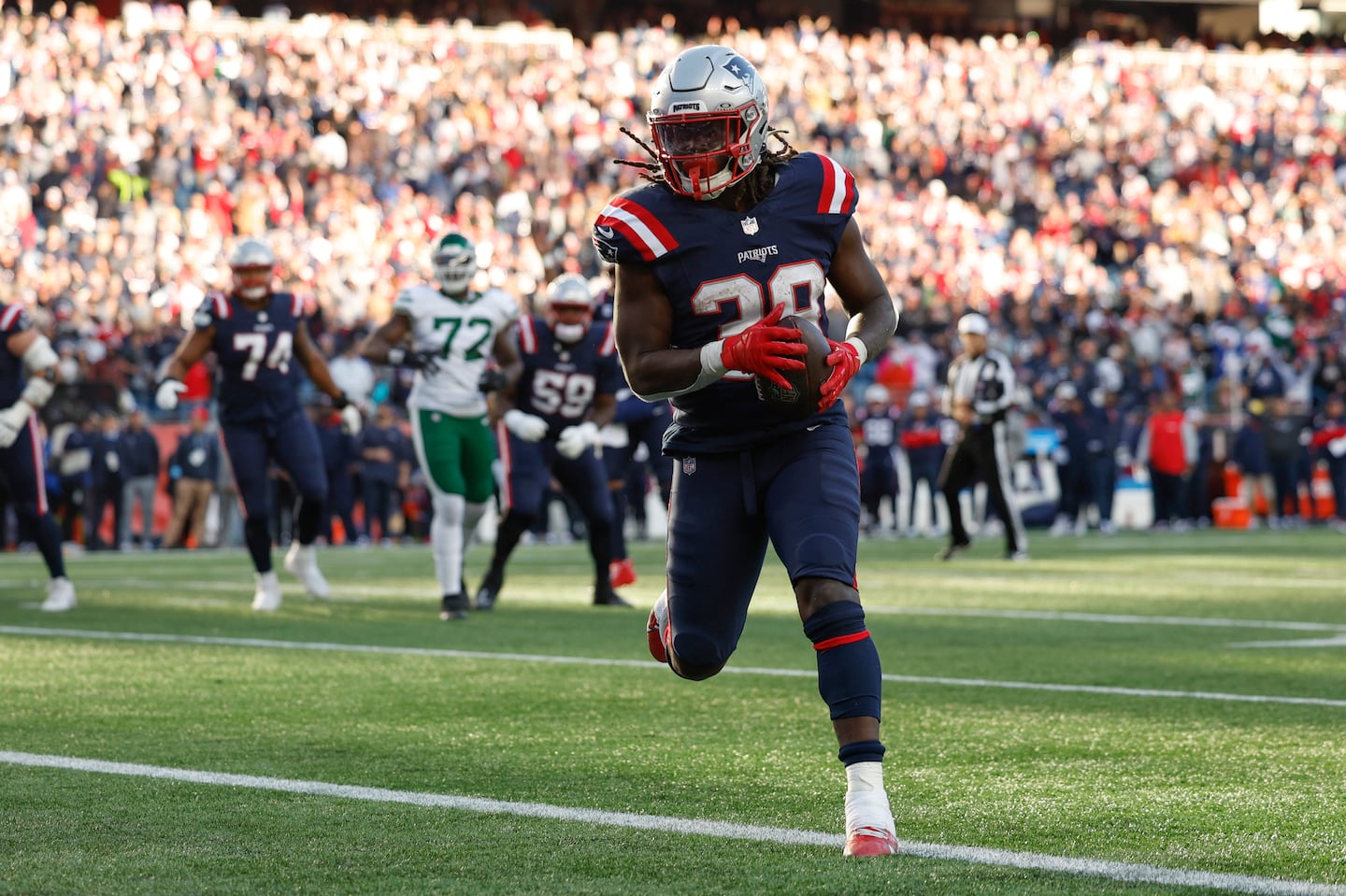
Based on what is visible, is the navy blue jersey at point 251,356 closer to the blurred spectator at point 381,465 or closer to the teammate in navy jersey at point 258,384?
the teammate in navy jersey at point 258,384

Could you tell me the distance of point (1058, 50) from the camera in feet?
130

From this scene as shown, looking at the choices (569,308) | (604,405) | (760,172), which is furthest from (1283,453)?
(760,172)

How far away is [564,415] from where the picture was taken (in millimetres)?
10594

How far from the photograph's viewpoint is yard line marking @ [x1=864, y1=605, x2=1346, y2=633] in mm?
9023

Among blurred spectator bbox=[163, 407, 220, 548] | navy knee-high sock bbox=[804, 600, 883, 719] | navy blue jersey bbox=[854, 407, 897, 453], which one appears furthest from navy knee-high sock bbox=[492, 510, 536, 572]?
navy blue jersey bbox=[854, 407, 897, 453]

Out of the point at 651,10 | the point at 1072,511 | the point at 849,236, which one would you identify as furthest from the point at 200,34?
the point at 849,236

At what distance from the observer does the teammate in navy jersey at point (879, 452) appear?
69.9 ft

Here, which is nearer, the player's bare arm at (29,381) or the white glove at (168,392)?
the player's bare arm at (29,381)

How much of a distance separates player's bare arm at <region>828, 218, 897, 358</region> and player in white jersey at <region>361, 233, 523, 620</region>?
5605 millimetres

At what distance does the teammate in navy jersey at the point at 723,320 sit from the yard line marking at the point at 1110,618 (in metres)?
5.28

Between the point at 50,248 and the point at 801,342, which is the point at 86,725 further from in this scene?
the point at 50,248

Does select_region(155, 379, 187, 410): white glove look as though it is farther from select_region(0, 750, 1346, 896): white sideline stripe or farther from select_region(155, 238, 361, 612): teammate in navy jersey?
select_region(0, 750, 1346, 896): white sideline stripe

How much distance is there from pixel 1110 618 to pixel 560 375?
10.7 feet

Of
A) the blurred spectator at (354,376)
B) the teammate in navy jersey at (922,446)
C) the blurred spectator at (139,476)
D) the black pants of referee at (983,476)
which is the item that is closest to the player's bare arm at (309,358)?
the black pants of referee at (983,476)
